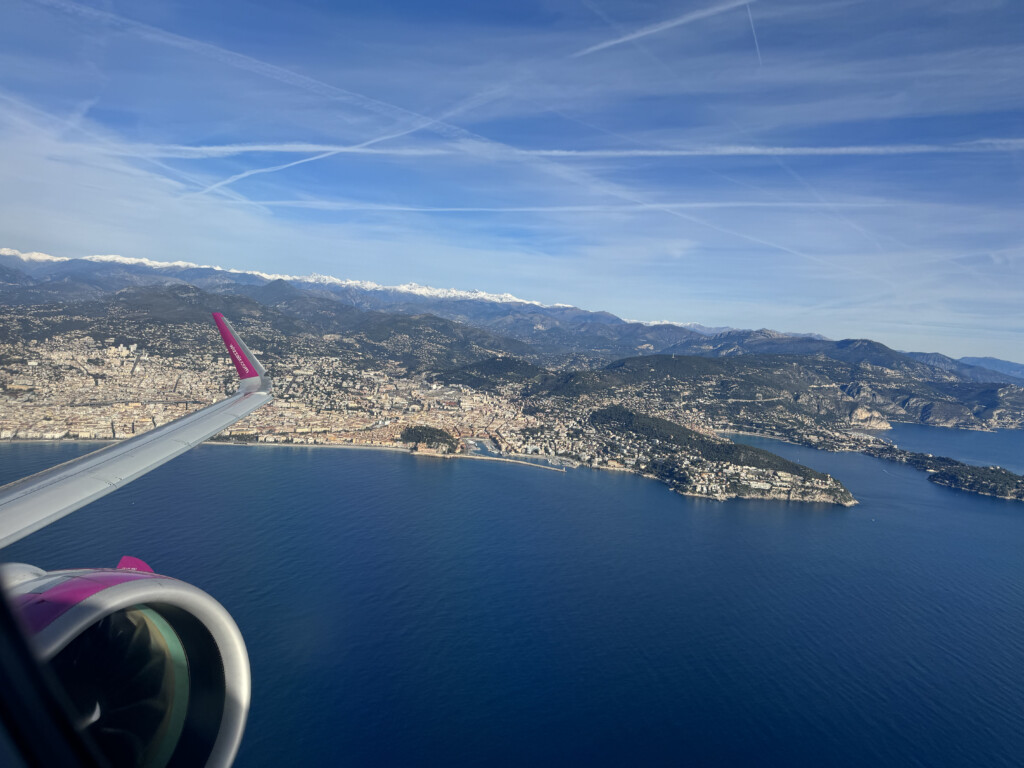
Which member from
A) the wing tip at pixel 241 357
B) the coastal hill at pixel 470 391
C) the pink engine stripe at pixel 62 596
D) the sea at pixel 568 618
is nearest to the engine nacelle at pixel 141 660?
the pink engine stripe at pixel 62 596

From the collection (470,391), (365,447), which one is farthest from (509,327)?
(365,447)

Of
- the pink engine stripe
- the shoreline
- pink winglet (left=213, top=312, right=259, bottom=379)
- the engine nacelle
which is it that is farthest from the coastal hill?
the pink engine stripe

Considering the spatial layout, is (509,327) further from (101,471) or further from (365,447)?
(101,471)

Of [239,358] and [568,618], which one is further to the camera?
[568,618]

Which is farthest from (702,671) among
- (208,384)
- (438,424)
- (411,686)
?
(208,384)

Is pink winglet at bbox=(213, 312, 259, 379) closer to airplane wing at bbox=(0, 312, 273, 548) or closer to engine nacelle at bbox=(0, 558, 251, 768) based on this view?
airplane wing at bbox=(0, 312, 273, 548)

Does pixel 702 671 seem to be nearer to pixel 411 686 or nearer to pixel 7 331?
pixel 411 686
